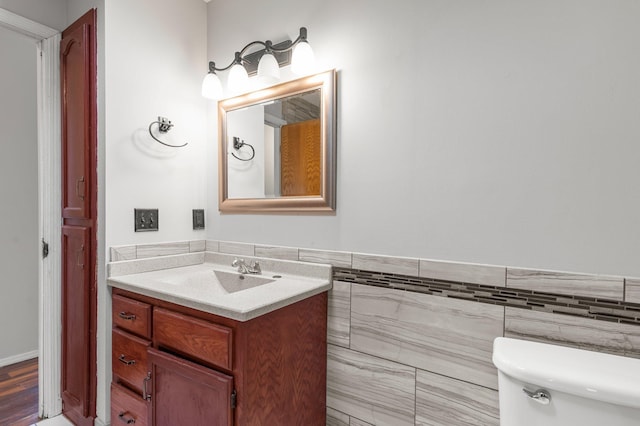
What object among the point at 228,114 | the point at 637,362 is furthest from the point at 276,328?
the point at 228,114

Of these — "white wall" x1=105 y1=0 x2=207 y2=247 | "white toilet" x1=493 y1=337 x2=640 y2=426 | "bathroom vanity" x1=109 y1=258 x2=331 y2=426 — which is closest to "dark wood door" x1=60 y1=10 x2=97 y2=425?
"white wall" x1=105 y1=0 x2=207 y2=247

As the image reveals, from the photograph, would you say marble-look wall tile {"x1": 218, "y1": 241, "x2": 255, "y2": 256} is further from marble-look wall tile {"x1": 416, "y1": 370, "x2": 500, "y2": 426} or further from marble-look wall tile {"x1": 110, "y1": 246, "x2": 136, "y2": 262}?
marble-look wall tile {"x1": 416, "y1": 370, "x2": 500, "y2": 426}

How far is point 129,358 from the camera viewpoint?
1.45 m

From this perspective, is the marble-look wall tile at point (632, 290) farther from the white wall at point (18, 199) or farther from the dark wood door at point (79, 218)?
the white wall at point (18, 199)

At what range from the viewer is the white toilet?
0.76 m

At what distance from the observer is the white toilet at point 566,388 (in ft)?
2.49

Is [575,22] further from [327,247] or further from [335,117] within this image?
[327,247]

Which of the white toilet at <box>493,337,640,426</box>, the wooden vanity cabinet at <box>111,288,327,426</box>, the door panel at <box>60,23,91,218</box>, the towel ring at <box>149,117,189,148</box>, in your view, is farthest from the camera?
the towel ring at <box>149,117,189,148</box>

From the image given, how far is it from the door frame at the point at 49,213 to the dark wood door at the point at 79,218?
0.05m

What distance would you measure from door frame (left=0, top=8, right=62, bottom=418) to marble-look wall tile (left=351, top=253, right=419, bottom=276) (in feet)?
5.59

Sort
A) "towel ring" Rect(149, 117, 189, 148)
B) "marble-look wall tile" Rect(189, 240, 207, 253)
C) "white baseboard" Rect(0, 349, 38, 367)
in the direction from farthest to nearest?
1. "white baseboard" Rect(0, 349, 38, 367)
2. "marble-look wall tile" Rect(189, 240, 207, 253)
3. "towel ring" Rect(149, 117, 189, 148)

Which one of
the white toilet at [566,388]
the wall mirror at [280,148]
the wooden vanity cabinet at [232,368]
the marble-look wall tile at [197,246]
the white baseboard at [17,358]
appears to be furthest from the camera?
the white baseboard at [17,358]

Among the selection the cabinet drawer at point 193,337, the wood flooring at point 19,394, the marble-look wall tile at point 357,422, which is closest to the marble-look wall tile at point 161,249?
the cabinet drawer at point 193,337

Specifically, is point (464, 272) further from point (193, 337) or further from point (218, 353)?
point (193, 337)
